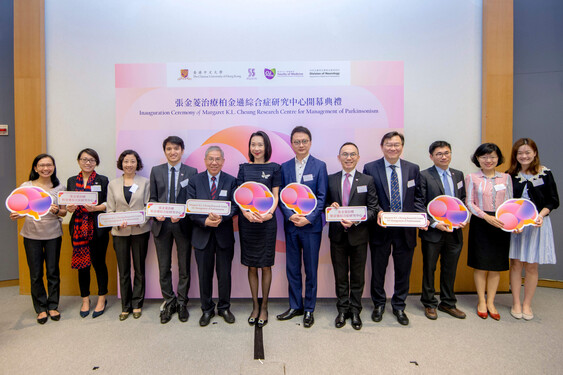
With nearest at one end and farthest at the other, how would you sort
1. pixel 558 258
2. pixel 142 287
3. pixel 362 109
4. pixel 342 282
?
1. pixel 342 282
2. pixel 142 287
3. pixel 362 109
4. pixel 558 258

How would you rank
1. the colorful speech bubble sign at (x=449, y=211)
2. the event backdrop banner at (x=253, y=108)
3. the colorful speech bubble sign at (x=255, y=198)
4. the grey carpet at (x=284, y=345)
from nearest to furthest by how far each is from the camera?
the grey carpet at (x=284, y=345) → the colorful speech bubble sign at (x=255, y=198) → the colorful speech bubble sign at (x=449, y=211) → the event backdrop banner at (x=253, y=108)

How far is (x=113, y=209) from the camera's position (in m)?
2.79

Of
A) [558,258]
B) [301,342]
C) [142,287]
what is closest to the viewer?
[301,342]

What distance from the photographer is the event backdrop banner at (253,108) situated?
10.3 feet

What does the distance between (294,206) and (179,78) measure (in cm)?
208

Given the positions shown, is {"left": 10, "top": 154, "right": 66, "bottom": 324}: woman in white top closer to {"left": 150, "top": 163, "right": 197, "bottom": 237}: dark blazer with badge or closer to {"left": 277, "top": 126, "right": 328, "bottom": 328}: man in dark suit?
{"left": 150, "top": 163, "right": 197, "bottom": 237}: dark blazer with badge

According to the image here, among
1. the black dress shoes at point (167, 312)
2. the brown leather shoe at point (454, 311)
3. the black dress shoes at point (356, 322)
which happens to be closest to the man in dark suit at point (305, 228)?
the black dress shoes at point (356, 322)

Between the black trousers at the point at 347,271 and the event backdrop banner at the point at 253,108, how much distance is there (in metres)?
0.49

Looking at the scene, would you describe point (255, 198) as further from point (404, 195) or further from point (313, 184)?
point (404, 195)

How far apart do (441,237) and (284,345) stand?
192cm

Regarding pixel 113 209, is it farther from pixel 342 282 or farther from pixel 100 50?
pixel 342 282

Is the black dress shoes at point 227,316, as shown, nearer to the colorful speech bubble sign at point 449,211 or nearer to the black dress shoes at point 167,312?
the black dress shoes at point 167,312

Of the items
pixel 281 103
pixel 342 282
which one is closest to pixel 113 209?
pixel 281 103

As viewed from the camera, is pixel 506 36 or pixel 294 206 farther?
pixel 506 36
